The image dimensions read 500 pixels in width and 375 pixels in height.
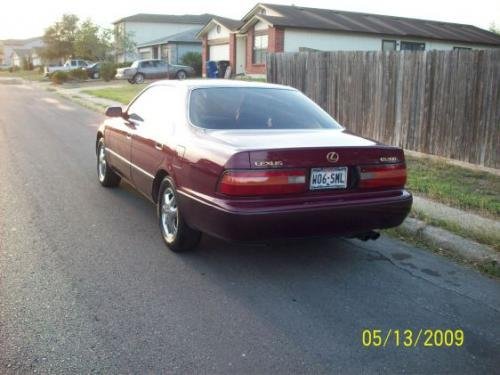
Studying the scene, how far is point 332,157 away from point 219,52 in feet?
113

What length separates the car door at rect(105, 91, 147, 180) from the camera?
6288 millimetres

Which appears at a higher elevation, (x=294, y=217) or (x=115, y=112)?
(x=115, y=112)

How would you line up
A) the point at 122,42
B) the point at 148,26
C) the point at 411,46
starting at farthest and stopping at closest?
1. the point at 148,26
2. the point at 122,42
3. the point at 411,46

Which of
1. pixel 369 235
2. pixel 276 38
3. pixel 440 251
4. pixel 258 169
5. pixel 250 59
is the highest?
pixel 276 38

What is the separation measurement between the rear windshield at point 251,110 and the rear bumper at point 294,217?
0.84m

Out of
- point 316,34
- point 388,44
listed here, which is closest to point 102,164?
point 316,34

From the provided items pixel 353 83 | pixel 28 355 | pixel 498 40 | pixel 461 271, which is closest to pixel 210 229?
pixel 28 355

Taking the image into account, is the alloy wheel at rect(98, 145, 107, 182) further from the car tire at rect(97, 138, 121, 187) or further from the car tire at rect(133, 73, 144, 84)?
the car tire at rect(133, 73, 144, 84)

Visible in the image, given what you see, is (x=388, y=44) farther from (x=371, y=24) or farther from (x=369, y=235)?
(x=369, y=235)

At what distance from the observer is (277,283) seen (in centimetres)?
438

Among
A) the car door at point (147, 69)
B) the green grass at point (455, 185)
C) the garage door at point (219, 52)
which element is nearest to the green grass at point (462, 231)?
the green grass at point (455, 185)

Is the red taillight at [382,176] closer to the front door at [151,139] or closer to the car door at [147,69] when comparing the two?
the front door at [151,139]

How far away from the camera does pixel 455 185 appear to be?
25.0 feet
